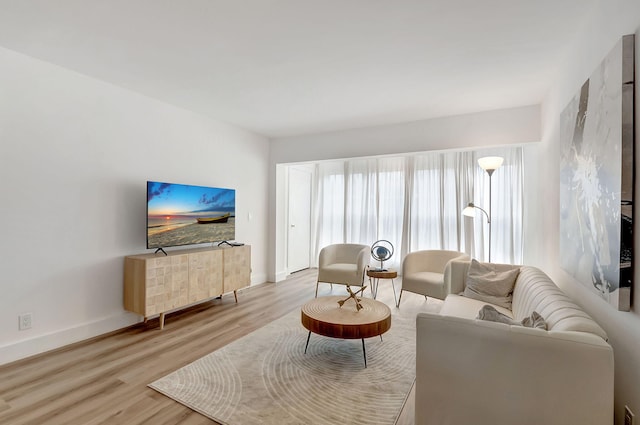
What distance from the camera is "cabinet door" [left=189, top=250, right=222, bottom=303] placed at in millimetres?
3566

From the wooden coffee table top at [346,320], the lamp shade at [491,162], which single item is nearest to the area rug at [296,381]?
the wooden coffee table top at [346,320]

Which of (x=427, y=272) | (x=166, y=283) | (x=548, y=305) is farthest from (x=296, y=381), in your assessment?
(x=427, y=272)

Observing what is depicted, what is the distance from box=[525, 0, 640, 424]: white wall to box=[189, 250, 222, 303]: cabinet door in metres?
3.61

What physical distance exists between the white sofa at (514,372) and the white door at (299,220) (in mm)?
4464

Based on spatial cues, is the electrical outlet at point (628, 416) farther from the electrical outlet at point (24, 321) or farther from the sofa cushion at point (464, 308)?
the electrical outlet at point (24, 321)

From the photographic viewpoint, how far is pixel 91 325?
3021mm

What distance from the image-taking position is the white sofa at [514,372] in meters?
1.31

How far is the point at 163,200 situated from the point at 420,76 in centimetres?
306

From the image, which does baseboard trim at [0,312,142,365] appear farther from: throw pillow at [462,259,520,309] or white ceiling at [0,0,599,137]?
throw pillow at [462,259,520,309]

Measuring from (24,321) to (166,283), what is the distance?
44.1 inches

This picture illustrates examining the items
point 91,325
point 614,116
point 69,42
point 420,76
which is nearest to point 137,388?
point 91,325

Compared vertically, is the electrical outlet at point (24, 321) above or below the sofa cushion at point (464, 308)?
below

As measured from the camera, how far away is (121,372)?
2369 millimetres

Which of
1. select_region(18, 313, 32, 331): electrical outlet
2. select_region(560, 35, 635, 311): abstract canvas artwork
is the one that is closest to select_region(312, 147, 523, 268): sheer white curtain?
select_region(560, 35, 635, 311): abstract canvas artwork
